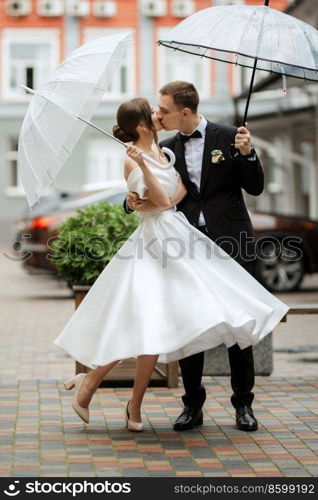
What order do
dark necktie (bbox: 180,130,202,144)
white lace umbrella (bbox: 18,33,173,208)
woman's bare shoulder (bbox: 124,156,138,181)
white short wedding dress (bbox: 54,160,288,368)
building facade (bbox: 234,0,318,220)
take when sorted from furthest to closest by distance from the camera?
building facade (bbox: 234,0,318,220) < dark necktie (bbox: 180,130,202,144) < woman's bare shoulder (bbox: 124,156,138,181) < white lace umbrella (bbox: 18,33,173,208) < white short wedding dress (bbox: 54,160,288,368)

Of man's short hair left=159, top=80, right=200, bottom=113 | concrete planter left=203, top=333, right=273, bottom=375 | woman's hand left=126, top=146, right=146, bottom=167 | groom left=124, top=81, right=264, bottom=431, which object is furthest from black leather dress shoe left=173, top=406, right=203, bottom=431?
concrete planter left=203, top=333, right=273, bottom=375

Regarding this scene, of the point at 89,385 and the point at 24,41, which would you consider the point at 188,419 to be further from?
the point at 24,41

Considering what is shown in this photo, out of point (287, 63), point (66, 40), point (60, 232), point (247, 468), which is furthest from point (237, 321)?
point (66, 40)

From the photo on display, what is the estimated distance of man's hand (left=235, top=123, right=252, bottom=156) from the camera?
6398mm

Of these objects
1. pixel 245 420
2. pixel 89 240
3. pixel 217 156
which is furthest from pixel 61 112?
pixel 89 240

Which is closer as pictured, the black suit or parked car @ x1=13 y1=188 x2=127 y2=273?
the black suit

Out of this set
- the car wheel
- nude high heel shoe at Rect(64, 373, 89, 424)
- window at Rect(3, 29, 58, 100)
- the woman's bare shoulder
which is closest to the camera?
the woman's bare shoulder

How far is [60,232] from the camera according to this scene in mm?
10305

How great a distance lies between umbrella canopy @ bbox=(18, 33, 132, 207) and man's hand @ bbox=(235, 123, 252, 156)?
747 mm

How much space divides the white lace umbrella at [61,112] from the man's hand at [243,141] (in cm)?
48

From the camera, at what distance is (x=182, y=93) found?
21.4 ft

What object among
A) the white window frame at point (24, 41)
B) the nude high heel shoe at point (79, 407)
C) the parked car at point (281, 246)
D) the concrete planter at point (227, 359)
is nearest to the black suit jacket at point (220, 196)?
the nude high heel shoe at point (79, 407)

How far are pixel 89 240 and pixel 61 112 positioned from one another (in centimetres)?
377

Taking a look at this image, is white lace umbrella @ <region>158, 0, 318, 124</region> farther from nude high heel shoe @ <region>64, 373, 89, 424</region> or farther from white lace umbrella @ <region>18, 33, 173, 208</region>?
nude high heel shoe @ <region>64, 373, 89, 424</region>
